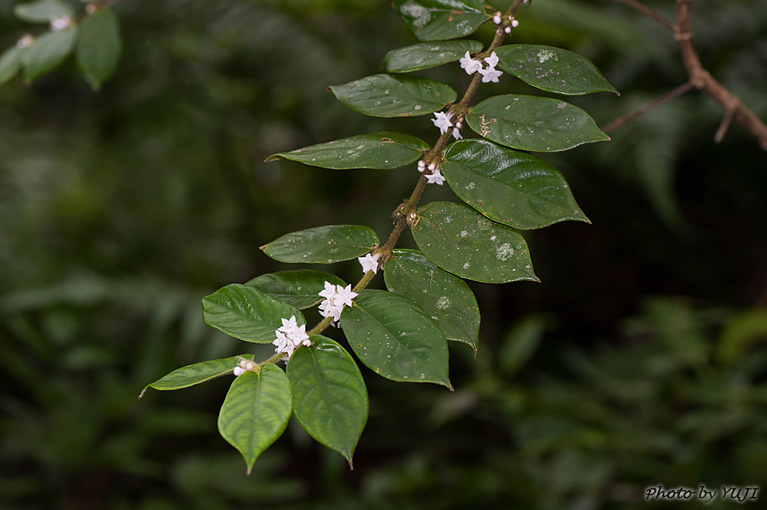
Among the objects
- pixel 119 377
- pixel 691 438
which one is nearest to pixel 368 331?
pixel 691 438

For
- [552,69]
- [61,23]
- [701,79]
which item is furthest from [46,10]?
[701,79]

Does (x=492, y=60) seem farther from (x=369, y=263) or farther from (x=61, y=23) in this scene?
(x=61, y=23)

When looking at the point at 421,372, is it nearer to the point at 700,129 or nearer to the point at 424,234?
the point at 424,234

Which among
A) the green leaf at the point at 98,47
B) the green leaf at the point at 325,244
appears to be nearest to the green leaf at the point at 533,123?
the green leaf at the point at 325,244

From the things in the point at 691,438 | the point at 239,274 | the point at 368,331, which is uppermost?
the point at 368,331

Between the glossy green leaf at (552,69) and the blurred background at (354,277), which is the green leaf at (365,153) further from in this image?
the blurred background at (354,277)
